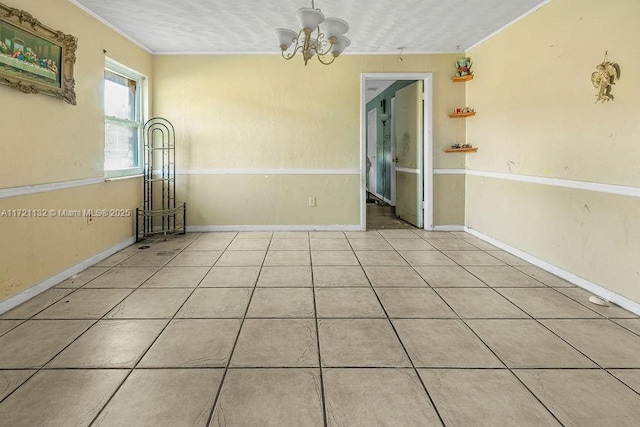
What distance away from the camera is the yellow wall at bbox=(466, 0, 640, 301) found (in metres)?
2.53

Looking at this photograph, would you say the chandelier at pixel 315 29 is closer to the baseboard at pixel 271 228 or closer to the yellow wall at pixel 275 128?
the yellow wall at pixel 275 128

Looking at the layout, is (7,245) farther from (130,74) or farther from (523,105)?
(523,105)

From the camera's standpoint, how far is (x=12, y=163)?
2551 mm

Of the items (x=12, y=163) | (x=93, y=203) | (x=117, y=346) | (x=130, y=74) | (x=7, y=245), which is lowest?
(x=117, y=346)

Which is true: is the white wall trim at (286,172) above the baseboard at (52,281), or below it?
above

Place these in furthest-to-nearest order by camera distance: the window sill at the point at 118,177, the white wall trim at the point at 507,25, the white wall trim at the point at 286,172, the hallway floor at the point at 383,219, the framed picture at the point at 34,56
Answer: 1. the hallway floor at the point at 383,219
2. the white wall trim at the point at 286,172
3. the window sill at the point at 118,177
4. the white wall trim at the point at 507,25
5. the framed picture at the point at 34,56

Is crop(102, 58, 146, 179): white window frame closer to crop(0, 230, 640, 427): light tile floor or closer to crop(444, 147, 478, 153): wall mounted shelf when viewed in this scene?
crop(0, 230, 640, 427): light tile floor

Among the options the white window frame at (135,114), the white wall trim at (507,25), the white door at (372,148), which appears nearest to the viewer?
the white wall trim at (507,25)

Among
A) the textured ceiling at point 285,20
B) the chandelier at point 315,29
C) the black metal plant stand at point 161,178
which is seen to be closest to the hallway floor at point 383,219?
the textured ceiling at point 285,20

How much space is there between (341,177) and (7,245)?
3657 mm

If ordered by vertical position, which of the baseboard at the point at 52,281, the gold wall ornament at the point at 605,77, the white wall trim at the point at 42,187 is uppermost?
the gold wall ornament at the point at 605,77

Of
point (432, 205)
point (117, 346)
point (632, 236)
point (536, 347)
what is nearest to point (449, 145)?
point (432, 205)

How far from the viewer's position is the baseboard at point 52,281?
8.18 ft

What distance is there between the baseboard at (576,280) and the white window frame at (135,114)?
4.39 m
